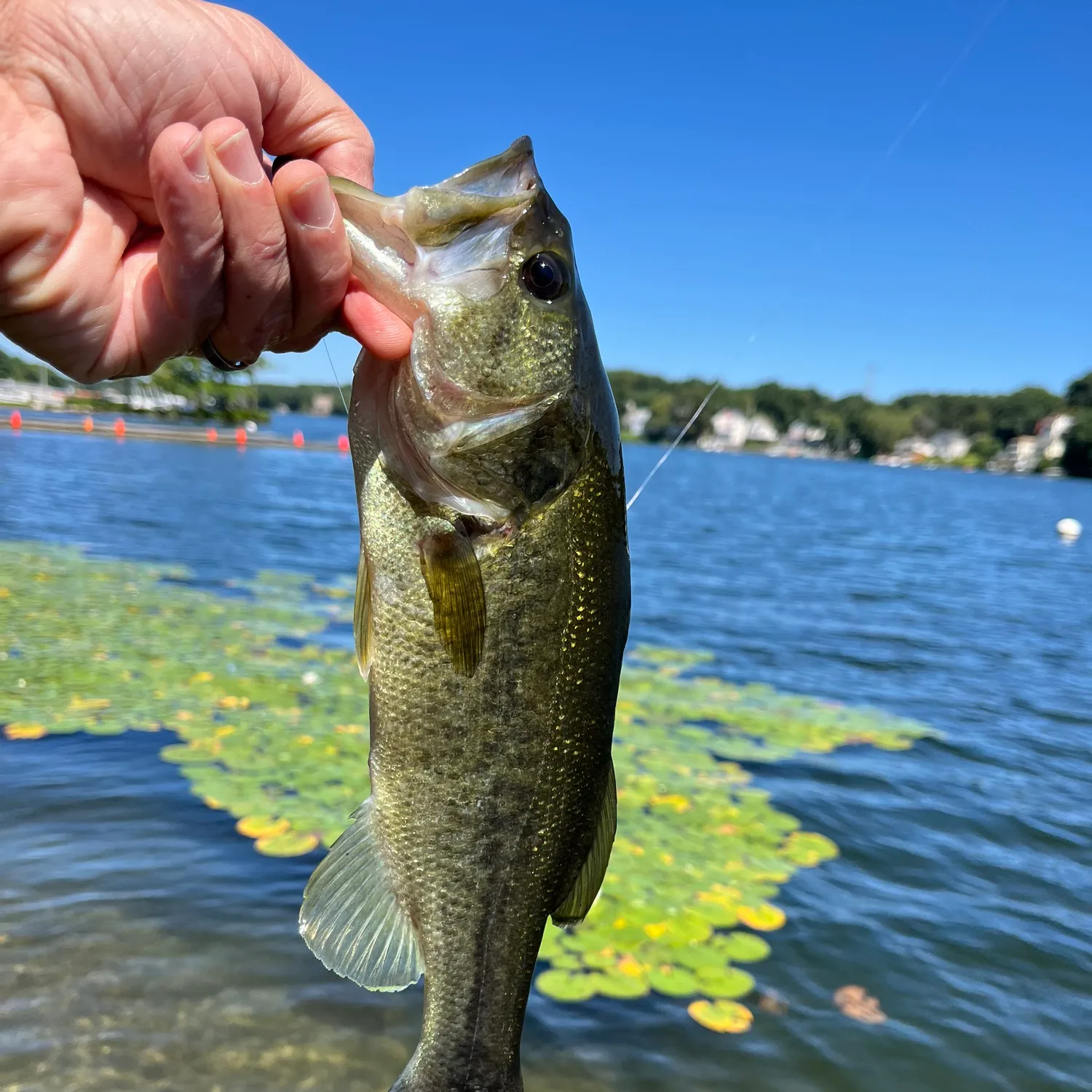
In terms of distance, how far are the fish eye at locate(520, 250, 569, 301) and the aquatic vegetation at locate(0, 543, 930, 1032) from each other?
14.8ft

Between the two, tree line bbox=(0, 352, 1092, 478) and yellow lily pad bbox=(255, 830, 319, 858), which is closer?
yellow lily pad bbox=(255, 830, 319, 858)

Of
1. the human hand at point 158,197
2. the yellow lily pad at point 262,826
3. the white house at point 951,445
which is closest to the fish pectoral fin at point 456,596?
the human hand at point 158,197

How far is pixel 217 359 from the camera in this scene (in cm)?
238

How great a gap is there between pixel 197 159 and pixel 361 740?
276 inches

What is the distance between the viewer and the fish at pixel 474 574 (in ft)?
6.93

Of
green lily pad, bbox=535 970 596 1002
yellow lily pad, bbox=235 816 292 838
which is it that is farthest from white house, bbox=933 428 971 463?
green lily pad, bbox=535 970 596 1002

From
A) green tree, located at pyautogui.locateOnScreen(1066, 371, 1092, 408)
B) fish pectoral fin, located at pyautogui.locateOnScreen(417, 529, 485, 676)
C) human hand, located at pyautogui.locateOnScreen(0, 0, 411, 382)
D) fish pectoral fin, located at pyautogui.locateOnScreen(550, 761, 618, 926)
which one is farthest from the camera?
green tree, located at pyautogui.locateOnScreen(1066, 371, 1092, 408)

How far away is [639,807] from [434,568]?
233 inches

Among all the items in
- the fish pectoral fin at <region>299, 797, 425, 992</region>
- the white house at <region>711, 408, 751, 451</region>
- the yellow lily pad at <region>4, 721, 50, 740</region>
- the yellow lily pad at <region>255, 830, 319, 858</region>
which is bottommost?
the yellow lily pad at <region>255, 830, 319, 858</region>

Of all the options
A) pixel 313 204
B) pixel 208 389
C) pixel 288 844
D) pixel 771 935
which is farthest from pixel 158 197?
pixel 208 389

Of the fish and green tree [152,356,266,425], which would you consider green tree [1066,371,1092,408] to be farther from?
the fish

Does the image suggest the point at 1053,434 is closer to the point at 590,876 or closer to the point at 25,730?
the point at 25,730

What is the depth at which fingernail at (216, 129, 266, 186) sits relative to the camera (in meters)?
1.82

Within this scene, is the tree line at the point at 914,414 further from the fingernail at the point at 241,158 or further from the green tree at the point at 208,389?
the fingernail at the point at 241,158
